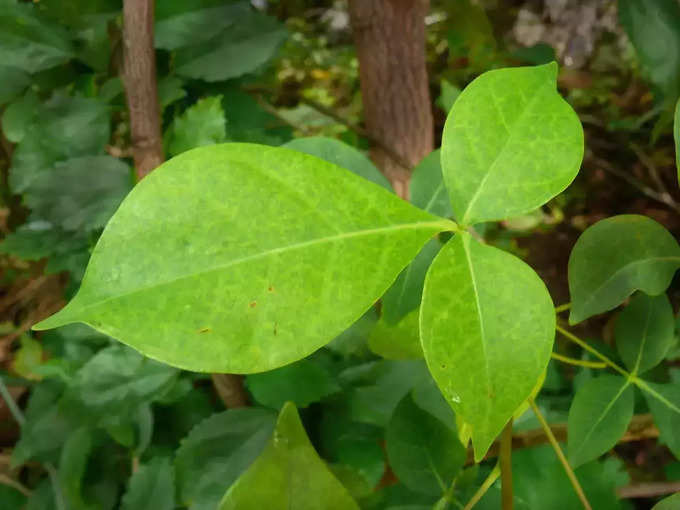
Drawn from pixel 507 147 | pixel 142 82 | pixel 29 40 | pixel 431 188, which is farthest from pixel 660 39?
pixel 29 40

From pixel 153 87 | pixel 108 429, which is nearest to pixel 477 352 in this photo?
pixel 153 87

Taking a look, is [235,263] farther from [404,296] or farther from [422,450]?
[422,450]

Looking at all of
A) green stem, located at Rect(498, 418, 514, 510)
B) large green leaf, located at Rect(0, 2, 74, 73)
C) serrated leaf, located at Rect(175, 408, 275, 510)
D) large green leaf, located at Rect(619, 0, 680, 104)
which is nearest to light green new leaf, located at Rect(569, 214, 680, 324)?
green stem, located at Rect(498, 418, 514, 510)

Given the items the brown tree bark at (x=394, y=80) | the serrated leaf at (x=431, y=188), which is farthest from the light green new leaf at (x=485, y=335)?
the brown tree bark at (x=394, y=80)

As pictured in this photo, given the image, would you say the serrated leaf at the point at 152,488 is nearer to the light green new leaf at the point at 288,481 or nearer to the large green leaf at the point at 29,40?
the light green new leaf at the point at 288,481

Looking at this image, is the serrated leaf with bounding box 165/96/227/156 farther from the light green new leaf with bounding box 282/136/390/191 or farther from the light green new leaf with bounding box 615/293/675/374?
the light green new leaf with bounding box 615/293/675/374

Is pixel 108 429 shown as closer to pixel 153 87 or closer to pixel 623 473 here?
pixel 153 87

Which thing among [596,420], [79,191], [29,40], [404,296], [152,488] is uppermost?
[29,40]
